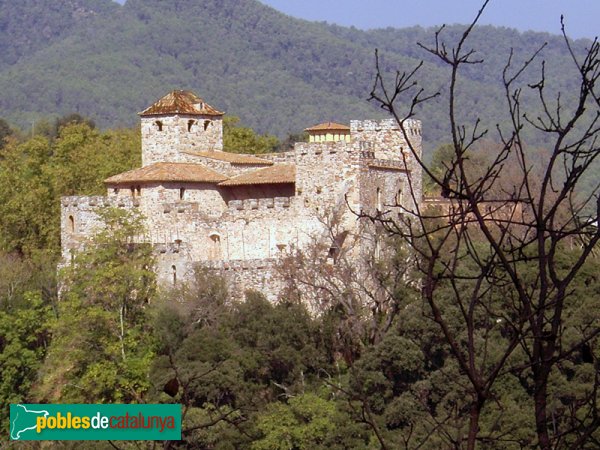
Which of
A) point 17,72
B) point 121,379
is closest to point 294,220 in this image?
point 121,379

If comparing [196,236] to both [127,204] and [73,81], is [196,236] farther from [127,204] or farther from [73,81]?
[73,81]

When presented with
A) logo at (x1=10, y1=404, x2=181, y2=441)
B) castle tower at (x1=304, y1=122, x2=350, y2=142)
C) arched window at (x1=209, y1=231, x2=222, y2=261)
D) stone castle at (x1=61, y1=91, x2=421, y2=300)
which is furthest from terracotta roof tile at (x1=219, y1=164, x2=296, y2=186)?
logo at (x1=10, y1=404, x2=181, y2=441)

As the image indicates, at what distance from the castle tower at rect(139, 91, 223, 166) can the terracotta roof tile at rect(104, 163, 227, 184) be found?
0.73 metres

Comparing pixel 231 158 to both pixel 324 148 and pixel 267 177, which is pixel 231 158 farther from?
pixel 324 148

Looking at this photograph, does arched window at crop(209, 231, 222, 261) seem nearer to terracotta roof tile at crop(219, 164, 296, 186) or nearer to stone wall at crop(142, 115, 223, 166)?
terracotta roof tile at crop(219, 164, 296, 186)

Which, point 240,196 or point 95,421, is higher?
point 240,196

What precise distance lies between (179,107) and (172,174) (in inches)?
110

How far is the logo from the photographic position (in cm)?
1984

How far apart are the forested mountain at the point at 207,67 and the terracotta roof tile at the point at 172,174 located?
4093 inches

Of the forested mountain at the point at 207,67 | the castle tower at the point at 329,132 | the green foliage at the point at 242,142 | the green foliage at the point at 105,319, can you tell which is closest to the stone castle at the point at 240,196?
the green foliage at the point at 105,319

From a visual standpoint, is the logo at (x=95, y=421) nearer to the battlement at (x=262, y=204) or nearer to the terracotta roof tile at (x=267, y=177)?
the battlement at (x=262, y=204)

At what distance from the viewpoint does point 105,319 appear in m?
33.5

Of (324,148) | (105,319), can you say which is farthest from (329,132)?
(105,319)

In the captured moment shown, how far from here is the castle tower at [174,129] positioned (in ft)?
117
